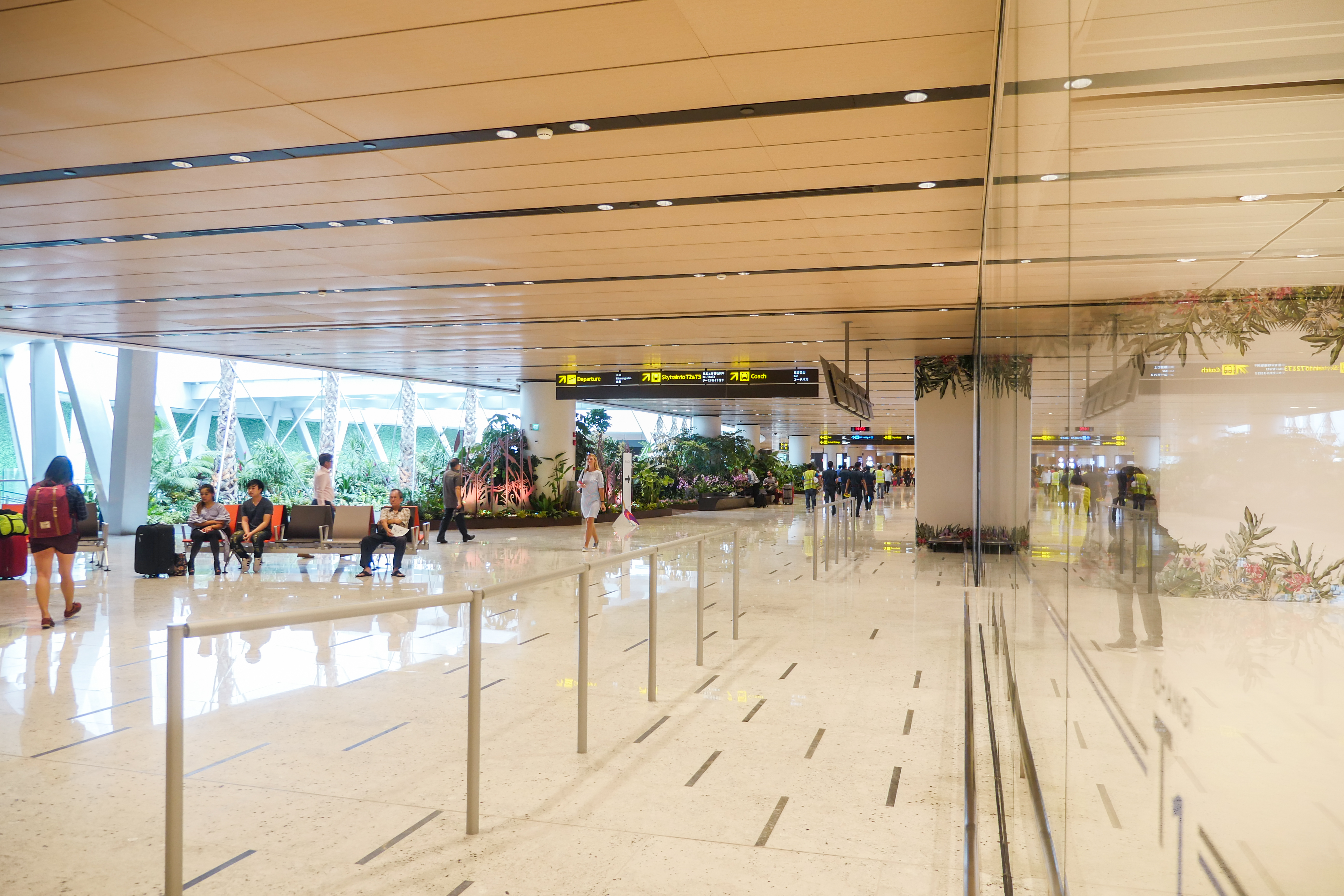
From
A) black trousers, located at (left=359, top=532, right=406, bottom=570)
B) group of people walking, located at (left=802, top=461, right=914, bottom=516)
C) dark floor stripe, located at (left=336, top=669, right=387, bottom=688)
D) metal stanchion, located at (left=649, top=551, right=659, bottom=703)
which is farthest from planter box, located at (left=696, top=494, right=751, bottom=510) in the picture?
metal stanchion, located at (left=649, top=551, right=659, bottom=703)

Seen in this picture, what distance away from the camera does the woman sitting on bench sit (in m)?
11.0

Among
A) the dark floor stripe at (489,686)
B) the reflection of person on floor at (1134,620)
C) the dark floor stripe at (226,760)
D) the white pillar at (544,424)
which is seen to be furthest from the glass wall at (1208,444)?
the white pillar at (544,424)

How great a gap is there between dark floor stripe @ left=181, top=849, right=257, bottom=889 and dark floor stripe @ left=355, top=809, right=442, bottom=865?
429 mm

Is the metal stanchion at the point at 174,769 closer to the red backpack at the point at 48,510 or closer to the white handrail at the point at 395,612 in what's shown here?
the white handrail at the point at 395,612

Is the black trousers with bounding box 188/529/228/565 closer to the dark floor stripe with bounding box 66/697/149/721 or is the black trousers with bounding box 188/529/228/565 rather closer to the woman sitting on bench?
the woman sitting on bench

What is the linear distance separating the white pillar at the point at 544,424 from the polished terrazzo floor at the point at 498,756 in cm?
1311

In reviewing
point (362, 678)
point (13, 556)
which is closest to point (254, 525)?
point (13, 556)

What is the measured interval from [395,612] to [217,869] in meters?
1.21

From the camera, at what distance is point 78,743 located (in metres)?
4.45

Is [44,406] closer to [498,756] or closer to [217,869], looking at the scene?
[498,756]

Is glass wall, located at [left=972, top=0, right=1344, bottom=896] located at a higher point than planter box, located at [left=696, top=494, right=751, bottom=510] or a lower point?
higher

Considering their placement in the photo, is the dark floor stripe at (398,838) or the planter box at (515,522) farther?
the planter box at (515,522)

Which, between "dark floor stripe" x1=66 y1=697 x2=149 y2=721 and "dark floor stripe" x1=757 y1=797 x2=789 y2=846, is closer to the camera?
"dark floor stripe" x1=757 y1=797 x2=789 y2=846

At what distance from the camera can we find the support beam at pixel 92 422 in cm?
1792
